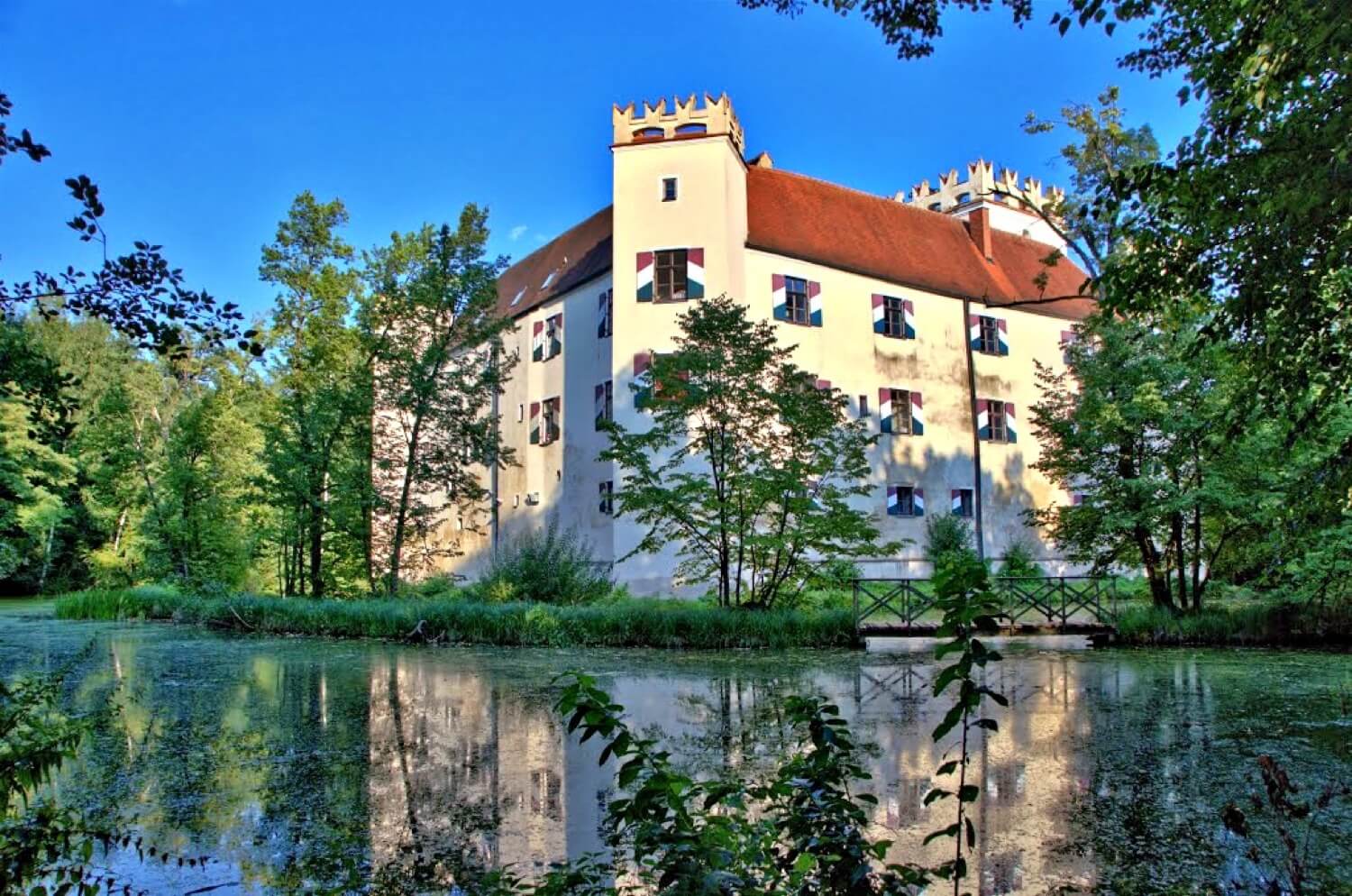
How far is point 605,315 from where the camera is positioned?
22.6m

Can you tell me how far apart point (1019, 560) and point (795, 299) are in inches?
365

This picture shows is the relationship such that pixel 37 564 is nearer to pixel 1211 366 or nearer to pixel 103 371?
pixel 103 371

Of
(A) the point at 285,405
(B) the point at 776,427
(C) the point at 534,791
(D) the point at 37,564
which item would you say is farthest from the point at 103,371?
(C) the point at 534,791

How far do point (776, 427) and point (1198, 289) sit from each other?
12857 millimetres

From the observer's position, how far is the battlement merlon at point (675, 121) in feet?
71.1

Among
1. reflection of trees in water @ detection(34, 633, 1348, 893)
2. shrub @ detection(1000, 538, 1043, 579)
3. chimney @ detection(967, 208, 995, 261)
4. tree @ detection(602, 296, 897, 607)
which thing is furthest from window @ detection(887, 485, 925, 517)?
reflection of trees in water @ detection(34, 633, 1348, 893)

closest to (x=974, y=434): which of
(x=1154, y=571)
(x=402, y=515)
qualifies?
(x=1154, y=571)

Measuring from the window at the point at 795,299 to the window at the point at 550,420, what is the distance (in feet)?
23.1

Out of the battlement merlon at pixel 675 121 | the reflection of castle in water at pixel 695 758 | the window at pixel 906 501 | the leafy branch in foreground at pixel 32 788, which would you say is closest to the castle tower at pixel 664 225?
the battlement merlon at pixel 675 121

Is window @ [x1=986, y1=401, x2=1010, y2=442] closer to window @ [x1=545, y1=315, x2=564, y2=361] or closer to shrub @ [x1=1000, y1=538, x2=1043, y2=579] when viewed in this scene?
shrub @ [x1=1000, y1=538, x2=1043, y2=579]

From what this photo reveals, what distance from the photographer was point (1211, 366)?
14.0 metres

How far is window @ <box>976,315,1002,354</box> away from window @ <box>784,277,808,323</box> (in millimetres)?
6318

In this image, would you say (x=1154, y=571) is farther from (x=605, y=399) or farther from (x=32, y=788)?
(x=32, y=788)

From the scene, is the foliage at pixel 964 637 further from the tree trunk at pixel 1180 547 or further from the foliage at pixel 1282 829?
the tree trunk at pixel 1180 547
